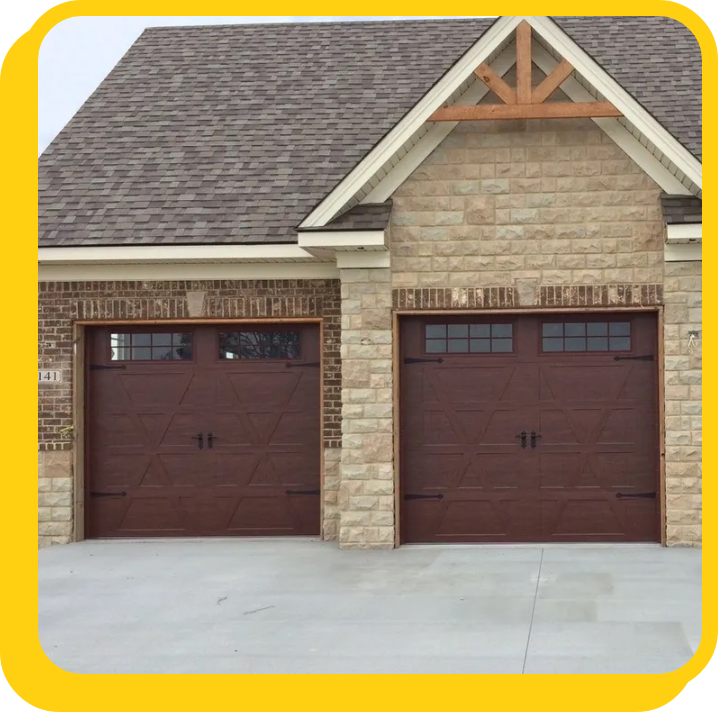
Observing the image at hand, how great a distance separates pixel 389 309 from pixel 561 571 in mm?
3531

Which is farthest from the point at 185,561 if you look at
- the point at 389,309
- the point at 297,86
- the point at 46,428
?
the point at 297,86

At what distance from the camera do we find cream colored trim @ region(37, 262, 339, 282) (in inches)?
500

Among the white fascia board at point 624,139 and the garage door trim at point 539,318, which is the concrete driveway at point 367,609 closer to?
the garage door trim at point 539,318

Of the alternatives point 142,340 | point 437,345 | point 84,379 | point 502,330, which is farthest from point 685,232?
point 84,379

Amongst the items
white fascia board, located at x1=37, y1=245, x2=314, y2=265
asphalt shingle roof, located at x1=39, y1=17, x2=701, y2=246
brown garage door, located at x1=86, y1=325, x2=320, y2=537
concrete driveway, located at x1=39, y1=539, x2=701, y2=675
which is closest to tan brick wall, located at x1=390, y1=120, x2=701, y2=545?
asphalt shingle roof, located at x1=39, y1=17, x2=701, y2=246

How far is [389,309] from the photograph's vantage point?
12.0 metres

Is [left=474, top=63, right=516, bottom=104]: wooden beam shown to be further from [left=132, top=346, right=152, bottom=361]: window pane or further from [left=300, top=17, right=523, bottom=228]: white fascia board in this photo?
[left=132, top=346, right=152, bottom=361]: window pane

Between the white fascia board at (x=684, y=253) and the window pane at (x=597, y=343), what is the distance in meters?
1.19

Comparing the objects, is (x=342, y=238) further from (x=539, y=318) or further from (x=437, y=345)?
(x=539, y=318)

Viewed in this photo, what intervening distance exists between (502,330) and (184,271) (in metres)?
3.97

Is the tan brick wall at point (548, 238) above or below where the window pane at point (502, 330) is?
above

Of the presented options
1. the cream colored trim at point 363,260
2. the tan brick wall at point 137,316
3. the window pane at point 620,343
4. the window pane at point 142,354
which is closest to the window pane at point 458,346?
the cream colored trim at point 363,260

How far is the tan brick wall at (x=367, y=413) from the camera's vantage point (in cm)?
1189

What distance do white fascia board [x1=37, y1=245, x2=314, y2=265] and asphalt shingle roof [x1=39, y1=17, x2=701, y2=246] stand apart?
0.11 meters
